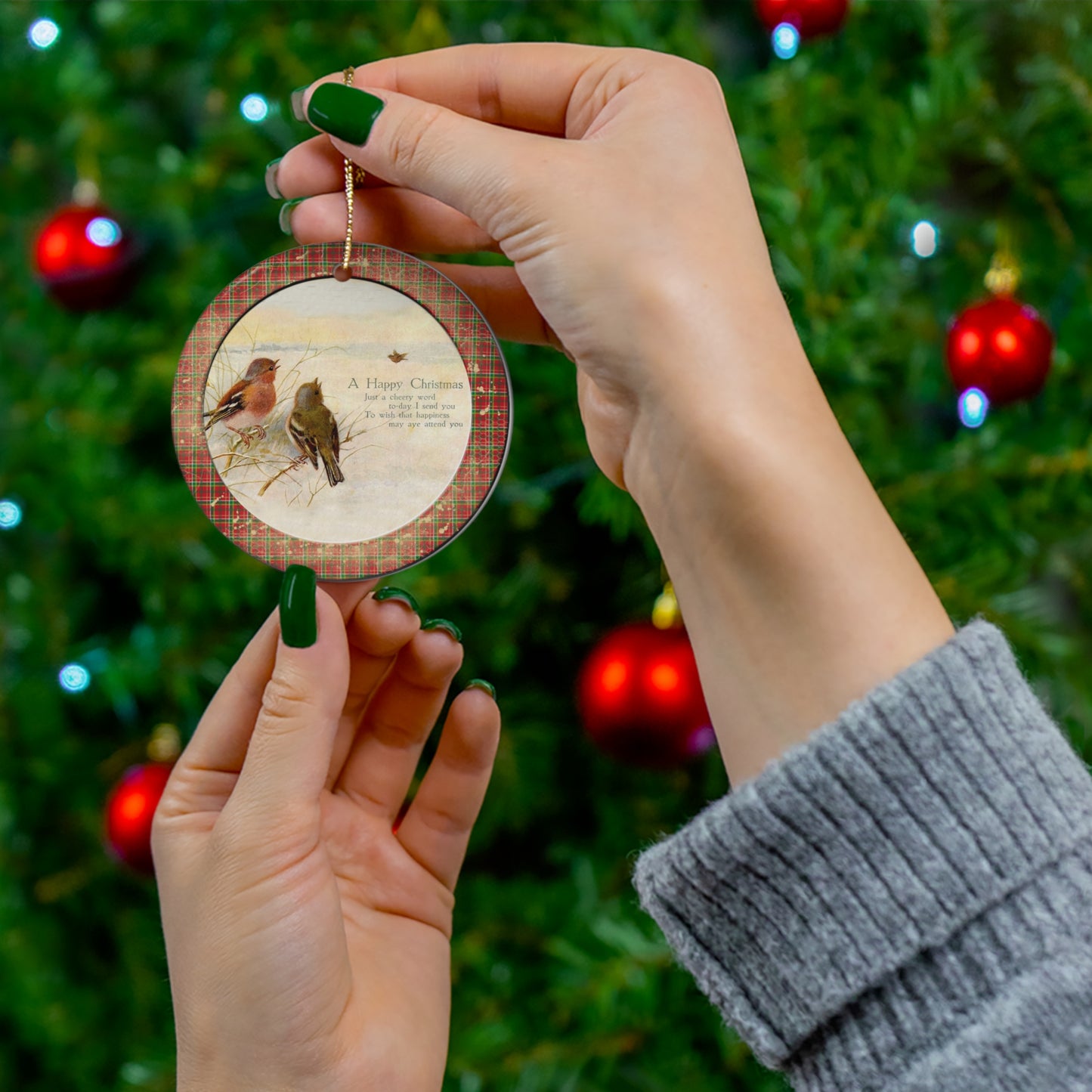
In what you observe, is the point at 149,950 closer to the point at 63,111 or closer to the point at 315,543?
the point at 315,543

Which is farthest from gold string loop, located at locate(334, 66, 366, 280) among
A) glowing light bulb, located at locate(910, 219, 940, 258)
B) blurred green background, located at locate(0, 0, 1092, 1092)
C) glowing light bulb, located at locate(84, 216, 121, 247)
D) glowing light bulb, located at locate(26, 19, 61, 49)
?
glowing light bulb, located at locate(910, 219, 940, 258)

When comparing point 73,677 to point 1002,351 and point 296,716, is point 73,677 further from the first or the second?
point 1002,351

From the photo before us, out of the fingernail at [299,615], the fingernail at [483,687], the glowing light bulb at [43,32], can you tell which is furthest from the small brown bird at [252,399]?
the glowing light bulb at [43,32]

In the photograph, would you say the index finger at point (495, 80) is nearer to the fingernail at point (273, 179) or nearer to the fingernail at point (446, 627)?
the fingernail at point (273, 179)

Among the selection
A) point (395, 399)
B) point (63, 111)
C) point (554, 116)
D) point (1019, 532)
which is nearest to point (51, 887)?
point (395, 399)

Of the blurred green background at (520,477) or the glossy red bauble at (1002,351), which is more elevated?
the glossy red bauble at (1002,351)

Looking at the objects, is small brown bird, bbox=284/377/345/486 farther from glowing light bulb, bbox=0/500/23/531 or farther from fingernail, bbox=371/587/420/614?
glowing light bulb, bbox=0/500/23/531

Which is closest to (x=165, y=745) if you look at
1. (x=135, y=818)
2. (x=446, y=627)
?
(x=135, y=818)
